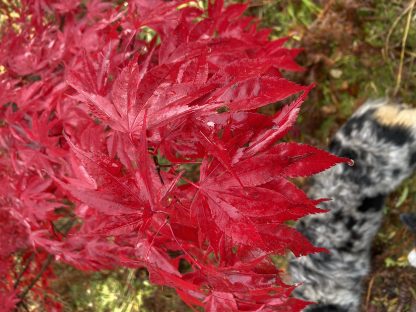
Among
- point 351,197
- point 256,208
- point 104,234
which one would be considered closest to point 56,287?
point 351,197

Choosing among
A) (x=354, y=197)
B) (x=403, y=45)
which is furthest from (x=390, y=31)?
(x=354, y=197)

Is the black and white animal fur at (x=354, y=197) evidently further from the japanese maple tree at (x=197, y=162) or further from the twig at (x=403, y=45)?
the japanese maple tree at (x=197, y=162)

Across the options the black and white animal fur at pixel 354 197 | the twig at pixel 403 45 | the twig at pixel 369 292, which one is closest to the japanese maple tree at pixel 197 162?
the black and white animal fur at pixel 354 197

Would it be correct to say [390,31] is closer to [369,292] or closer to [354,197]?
[354,197]

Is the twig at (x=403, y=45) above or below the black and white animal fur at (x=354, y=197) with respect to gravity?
above

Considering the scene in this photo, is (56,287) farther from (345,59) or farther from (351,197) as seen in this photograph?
(345,59)

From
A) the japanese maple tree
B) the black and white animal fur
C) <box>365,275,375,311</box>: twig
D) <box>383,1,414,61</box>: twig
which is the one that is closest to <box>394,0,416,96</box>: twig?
<box>383,1,414,61</box>: twig

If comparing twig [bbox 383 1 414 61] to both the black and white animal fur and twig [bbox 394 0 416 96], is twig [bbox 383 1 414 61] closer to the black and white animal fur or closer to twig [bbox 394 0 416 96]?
twig [bbox 394 0 416 96]

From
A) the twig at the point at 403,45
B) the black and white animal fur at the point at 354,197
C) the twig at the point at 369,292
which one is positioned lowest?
Answer: the twig at the point at 369,292
